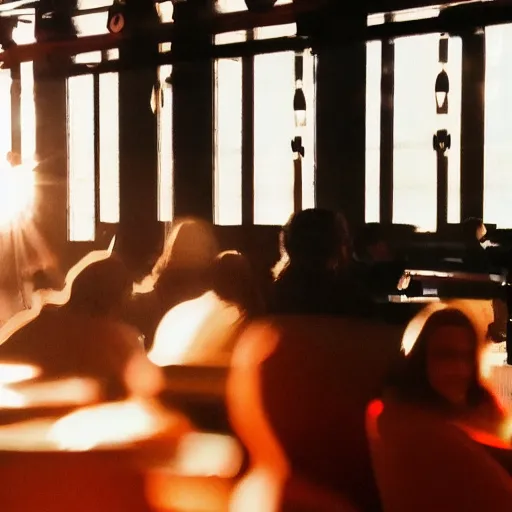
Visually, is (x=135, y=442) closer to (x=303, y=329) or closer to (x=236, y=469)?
(x=236, y=469)

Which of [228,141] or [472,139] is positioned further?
[228,141]

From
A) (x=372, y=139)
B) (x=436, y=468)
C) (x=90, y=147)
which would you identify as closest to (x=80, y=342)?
(x=436, y=468)

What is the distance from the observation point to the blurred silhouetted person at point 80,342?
8.04ft

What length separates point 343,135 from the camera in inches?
309

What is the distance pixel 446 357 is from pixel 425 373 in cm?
10

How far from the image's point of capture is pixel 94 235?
9.55 metres

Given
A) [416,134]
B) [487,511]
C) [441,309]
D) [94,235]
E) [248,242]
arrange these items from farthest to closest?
[94,235] < [248,242] < [416,134] < [441,309] < [487,511]

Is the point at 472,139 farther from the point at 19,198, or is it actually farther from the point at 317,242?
the point at 19,198

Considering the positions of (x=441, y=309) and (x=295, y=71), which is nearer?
(x=441, y=309)

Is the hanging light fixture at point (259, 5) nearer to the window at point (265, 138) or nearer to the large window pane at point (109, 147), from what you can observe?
the window at point (265, 138)

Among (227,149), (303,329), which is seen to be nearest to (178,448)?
(303,329)

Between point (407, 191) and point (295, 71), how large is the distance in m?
1.56

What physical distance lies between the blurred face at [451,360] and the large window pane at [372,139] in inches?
227

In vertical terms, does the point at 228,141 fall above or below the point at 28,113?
below
